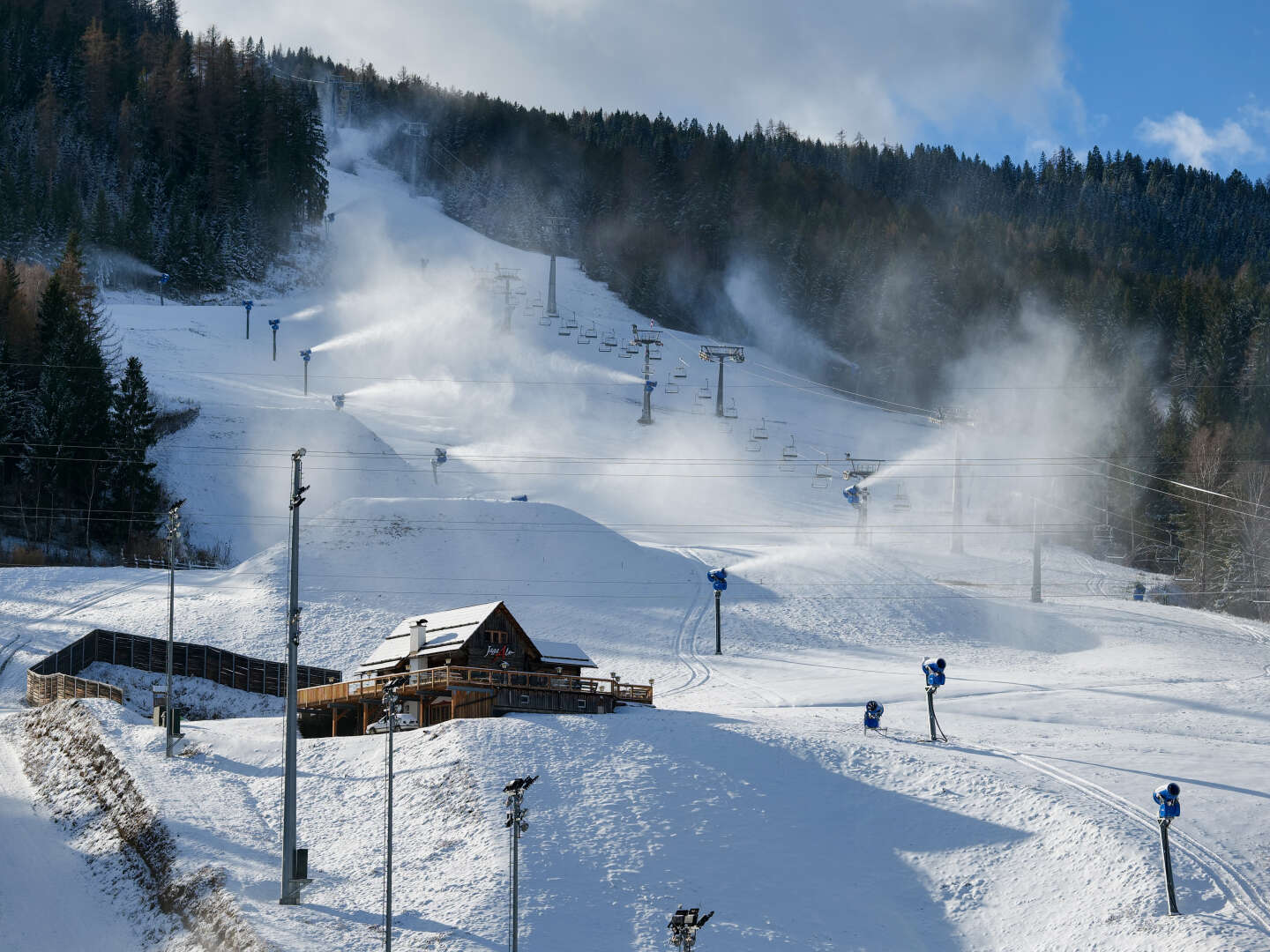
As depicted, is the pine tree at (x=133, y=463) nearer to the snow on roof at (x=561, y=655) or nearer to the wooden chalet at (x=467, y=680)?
the wooden chalet at (x=467, y=680)

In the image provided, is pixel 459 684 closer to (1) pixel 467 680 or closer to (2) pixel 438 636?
(1) pixel 467 680

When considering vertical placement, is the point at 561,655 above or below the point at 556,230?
below

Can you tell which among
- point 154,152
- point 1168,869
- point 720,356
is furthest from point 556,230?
point 1168,869

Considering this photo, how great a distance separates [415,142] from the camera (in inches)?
6929

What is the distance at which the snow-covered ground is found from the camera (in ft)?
91.1

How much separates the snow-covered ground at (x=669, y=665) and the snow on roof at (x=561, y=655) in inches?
143

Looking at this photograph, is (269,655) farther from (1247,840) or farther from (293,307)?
(293,307)

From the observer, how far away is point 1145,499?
96.6 m

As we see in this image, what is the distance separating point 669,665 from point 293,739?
28097 millimetres

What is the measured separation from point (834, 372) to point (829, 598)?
247 feet

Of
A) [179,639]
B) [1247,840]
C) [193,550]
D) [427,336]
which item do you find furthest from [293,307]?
[1247,840]

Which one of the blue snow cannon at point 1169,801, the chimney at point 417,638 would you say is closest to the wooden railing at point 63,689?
the chimney at point 417,638

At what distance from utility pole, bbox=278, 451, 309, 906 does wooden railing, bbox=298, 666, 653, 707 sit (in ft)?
36.2

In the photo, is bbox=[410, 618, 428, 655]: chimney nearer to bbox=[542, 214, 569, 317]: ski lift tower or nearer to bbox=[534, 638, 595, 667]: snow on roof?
bbox=[534, 638, 595, 667]: snow on roof
